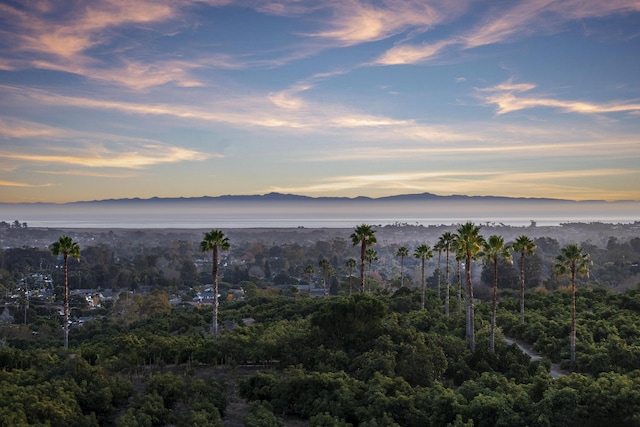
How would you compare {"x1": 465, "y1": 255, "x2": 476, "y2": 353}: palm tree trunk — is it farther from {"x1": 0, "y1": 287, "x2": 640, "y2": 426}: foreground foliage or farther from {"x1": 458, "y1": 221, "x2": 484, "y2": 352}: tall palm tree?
{"x1": 0, "y1": 287, "x2": 640, "y2": 426}: foreground foliage

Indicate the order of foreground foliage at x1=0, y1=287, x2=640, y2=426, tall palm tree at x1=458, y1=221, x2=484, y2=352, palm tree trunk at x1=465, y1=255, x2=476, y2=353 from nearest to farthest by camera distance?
1. foreground foliage at x1=0, y1=287, x2=640, y2=426
2. tall palm tree at x1=458, y1=221, x2=484, y2=352
3. palm tree trunk at x1=465, y1=255, x2=476, y2=353

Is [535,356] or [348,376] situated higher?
[348,376]

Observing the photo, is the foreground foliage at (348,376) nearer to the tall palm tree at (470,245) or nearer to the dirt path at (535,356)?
the dirt path at (535,356)

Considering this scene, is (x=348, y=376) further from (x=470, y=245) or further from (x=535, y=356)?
(x=535, y=356)

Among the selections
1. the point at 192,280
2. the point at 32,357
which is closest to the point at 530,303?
the point at 32,357

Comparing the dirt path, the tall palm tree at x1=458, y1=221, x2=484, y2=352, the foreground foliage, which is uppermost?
the tall palm tree at x1=458, y1=221, x2=484, y2=352

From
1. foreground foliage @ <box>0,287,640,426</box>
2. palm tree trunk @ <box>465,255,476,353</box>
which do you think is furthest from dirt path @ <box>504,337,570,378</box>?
palm tree trunk @ <box>465,255,476,353</box>

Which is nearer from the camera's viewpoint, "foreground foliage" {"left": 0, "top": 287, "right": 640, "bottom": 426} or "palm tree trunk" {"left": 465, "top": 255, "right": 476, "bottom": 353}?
"foreground foliage" {"left": 0, "top": 287, "right": 640, "bottom": 426}

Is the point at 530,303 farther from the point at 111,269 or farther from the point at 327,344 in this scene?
the point at 111,269

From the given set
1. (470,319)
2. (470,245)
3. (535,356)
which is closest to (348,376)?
(470,319)

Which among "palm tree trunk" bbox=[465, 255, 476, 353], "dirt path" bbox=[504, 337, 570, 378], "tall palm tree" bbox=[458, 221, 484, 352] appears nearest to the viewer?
"dirt path" bbox=[504, 337, 570, 378]

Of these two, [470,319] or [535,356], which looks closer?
[470,319]
